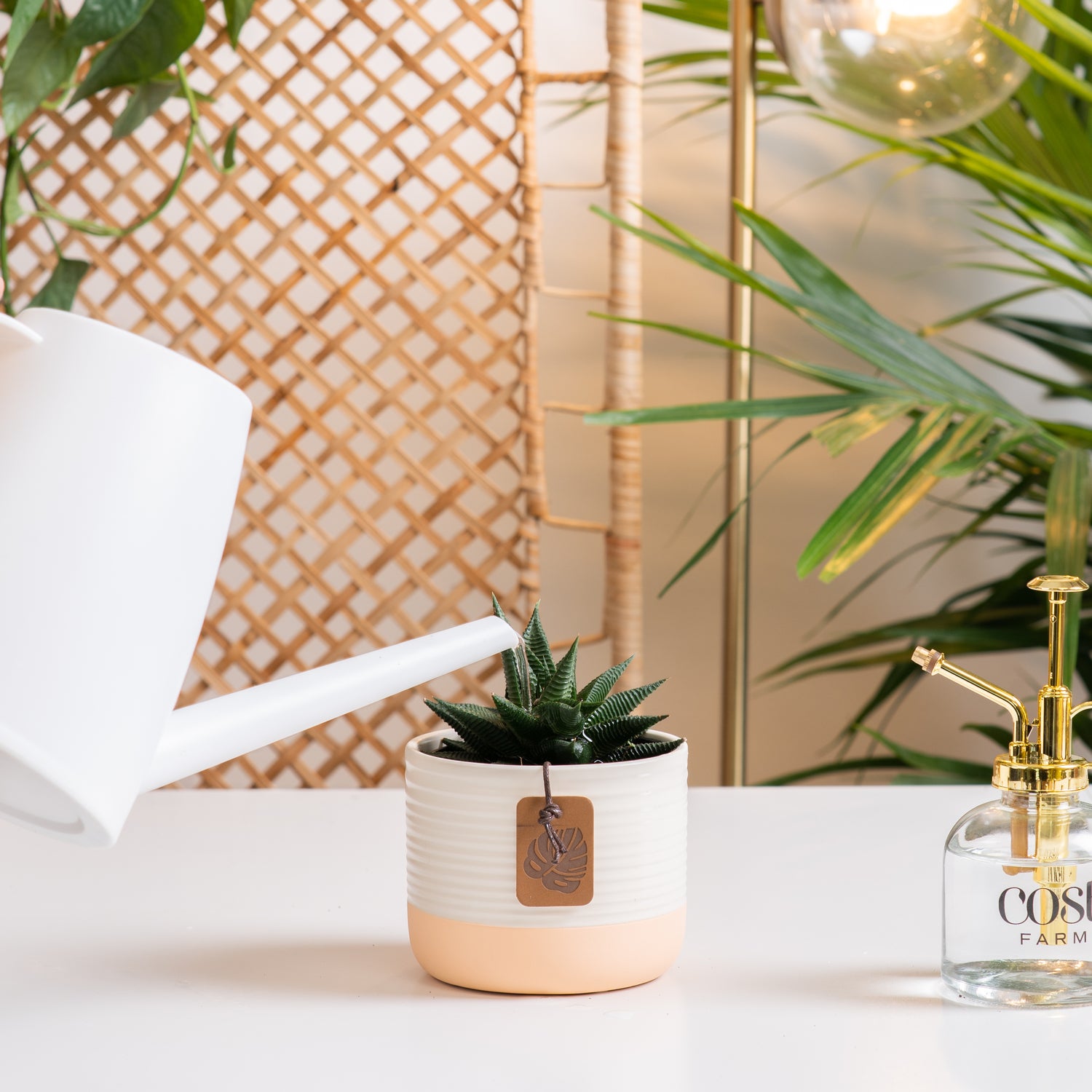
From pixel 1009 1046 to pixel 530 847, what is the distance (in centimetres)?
18

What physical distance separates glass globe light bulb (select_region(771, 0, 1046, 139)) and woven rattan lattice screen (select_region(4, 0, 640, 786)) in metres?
0.41

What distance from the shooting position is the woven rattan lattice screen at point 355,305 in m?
1.38

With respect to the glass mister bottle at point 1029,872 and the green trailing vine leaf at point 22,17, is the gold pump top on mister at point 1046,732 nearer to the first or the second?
the glass mister bottle at point 1029,872

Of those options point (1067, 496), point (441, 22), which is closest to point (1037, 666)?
point (1067, 496)

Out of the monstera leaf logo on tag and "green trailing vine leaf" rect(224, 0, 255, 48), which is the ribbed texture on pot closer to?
the monstera leaf logo on tag

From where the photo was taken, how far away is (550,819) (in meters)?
0.46

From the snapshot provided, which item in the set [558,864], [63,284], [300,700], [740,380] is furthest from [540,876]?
[63,284]

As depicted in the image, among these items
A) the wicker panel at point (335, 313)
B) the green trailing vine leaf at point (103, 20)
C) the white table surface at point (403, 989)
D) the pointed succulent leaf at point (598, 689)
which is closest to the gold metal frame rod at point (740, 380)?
the wicker panel at point (335, 313)

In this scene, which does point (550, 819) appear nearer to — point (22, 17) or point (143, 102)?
point (22, 17)

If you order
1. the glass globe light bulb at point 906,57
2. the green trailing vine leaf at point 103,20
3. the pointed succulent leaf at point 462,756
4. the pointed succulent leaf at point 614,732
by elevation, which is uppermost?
the green trailing vine leaf at point 103,20

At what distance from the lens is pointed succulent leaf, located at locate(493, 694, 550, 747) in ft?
1.57

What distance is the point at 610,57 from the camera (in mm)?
1291

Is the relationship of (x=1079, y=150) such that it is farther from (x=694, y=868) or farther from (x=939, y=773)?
(x=694, y=868)

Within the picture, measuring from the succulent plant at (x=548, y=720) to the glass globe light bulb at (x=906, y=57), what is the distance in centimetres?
57
